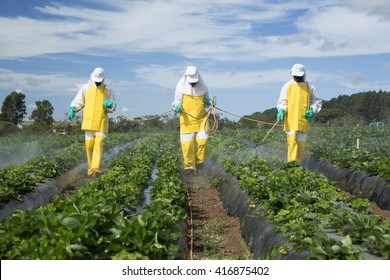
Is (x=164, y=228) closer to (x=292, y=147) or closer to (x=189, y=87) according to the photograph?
(x=292, y=147)

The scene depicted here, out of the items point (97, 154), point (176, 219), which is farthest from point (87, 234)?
point (97, 154)

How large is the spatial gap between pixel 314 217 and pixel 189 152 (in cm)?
584

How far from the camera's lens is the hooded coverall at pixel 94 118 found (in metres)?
11.1

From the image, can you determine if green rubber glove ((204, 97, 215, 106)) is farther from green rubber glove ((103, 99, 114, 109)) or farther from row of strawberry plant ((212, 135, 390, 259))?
row of strawberry plant ((212, 135, 390, 259))

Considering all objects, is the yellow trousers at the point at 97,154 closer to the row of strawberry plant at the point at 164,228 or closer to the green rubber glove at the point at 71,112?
the green rubber glove at the point at 71,112

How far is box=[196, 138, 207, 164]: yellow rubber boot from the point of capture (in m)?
11.8

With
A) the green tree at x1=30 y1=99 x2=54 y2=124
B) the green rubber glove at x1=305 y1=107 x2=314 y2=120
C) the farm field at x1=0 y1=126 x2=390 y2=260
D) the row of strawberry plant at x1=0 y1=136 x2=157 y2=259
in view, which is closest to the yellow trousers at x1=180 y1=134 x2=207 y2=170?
the farm field at x1=0 y1=126 x2=390 y2=260

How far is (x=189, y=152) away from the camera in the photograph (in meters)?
11.8

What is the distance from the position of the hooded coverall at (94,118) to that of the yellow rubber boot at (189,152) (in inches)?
63.6

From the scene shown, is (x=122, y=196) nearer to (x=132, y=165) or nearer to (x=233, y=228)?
(x=233, y=228)

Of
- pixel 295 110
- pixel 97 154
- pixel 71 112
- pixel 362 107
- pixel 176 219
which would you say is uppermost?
pixel 362 107

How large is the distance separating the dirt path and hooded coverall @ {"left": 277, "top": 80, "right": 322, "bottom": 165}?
177 centimetres

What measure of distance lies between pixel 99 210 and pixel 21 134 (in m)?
26.4

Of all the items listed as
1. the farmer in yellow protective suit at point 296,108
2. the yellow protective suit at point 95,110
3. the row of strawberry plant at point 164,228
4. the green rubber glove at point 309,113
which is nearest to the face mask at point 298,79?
the farmer in yellow protective suit at point 296,108
